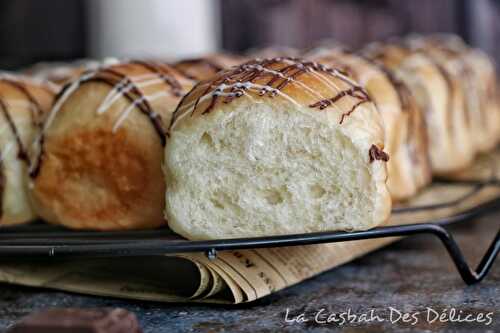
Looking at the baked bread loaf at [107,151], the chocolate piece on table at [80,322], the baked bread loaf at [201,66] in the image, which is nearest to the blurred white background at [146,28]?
the baked bread loaf at [201,66]

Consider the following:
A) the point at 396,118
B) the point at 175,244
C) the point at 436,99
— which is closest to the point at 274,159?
the point at 175,244

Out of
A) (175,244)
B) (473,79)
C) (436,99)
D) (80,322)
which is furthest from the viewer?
(473,79)

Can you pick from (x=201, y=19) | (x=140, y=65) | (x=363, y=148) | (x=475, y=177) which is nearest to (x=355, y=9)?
(x=201, y=19)

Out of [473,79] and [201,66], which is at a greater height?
[201,66]

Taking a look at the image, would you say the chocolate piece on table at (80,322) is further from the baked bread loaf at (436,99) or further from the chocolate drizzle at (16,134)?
the baked bread loaf at (436,99)

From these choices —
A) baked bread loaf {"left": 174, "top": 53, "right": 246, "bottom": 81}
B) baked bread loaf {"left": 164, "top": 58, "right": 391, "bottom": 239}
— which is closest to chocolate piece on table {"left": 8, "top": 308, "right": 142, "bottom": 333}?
baked bread loaf {"left": 164, "top": 58, "right": 391, "bottom": 239}

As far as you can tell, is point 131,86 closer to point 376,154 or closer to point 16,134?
point 16,134

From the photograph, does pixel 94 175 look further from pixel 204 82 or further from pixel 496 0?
pixel 496 0
